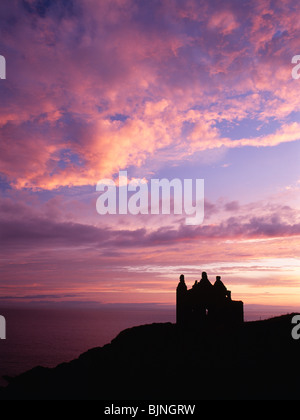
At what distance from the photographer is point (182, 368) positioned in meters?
31.3

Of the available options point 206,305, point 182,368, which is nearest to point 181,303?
point 206,305

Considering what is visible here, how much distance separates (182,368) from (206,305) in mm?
8412

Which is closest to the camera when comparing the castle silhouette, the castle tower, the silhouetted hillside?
the silhouetted hillside

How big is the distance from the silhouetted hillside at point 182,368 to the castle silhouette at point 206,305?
1.41 meters

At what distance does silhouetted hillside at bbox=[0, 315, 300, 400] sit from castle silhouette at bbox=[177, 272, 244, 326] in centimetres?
141

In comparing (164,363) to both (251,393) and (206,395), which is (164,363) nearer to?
(206,395)

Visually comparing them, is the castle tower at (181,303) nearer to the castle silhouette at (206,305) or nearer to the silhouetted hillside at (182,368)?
the castle silhouette at (206,305)

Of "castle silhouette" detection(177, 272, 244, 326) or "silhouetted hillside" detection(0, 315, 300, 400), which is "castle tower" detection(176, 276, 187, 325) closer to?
"castle silhouette" detection(177, 272, 244, 326)

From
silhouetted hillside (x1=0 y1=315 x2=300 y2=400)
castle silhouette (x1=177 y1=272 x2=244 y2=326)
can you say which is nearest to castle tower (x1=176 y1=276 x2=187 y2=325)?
castle silhouette (x1=177 y1=272 x2=244 y2=326)

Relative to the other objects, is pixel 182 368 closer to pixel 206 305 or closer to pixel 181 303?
pixel 206 305

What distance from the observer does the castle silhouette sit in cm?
3697

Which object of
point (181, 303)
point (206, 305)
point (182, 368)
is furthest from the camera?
point (181, 303)

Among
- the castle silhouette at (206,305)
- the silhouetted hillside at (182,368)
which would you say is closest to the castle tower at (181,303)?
the castle silhouette at (206,305)
